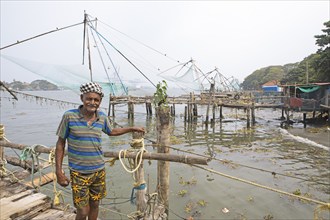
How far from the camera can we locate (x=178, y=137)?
17312 millimetres

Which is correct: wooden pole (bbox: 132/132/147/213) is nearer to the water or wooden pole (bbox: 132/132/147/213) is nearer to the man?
the water

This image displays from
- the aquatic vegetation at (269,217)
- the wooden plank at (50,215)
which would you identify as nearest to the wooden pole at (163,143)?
the wooden plank at (50,215)

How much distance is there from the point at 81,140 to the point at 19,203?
2250 mm

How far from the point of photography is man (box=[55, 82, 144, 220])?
258cm

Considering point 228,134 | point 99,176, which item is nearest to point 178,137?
point 228,134

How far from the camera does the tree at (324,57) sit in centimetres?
2352

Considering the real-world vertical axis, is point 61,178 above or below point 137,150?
below

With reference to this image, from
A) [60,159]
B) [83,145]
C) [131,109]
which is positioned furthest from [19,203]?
[131,109]

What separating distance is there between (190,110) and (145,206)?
2085 centimetres

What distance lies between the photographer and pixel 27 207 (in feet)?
12.2

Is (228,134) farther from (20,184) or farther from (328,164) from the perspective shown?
(20,184)

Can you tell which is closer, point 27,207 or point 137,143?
point 137,143

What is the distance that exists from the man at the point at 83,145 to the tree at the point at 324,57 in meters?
26.3

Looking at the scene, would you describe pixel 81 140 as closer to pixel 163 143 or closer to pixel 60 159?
pixel 60 159
